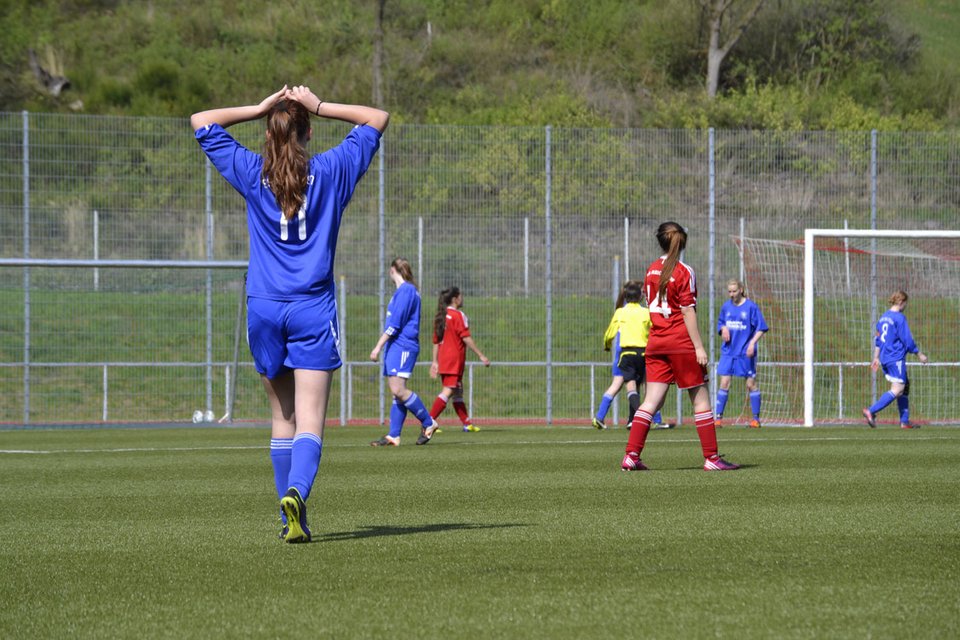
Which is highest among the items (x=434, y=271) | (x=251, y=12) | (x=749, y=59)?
(x=251, y=12)

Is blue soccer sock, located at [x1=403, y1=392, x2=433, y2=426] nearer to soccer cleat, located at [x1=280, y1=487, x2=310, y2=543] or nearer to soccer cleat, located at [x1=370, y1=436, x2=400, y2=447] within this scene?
soccer cleat, located at [x1=370, y1=436, x2=400, y2=447]

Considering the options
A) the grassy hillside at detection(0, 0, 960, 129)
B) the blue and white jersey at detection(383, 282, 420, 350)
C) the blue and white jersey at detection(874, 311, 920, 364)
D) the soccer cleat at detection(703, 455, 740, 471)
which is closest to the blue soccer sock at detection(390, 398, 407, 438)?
the blue and white jersey at detection(383, 282, 420, 350)

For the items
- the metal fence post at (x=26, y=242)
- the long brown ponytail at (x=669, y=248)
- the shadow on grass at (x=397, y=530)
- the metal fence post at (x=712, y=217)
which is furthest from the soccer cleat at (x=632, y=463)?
the metal fence post at (x=26, y=242)

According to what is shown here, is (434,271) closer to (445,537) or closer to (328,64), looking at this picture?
(445,537)

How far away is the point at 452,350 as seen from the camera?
16.2 metres

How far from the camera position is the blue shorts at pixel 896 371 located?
1647 centimetres

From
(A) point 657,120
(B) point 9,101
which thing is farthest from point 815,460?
(B) point 9,101

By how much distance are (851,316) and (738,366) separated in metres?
2.27

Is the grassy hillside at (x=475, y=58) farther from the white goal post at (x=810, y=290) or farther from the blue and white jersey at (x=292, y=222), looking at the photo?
the blue and white jersey at (x=292, y=222)

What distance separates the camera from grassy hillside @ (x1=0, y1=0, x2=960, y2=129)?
117ft

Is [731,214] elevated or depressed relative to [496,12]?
depressed

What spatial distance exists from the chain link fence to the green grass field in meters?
8.92

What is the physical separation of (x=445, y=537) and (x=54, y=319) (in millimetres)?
14470

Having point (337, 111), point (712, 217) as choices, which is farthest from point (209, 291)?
point (337, 111)
